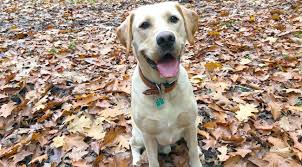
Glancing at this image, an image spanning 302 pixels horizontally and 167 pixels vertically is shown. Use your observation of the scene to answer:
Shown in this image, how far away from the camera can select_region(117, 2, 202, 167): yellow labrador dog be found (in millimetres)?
2754

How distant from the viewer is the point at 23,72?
5.34m

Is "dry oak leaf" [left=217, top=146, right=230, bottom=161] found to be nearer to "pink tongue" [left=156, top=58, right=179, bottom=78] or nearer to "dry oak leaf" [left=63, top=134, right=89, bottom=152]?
"pink tongue" [left=156, top=58, right=179, bottom=78]

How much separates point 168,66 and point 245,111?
5.00 ft

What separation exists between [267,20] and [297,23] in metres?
0.77

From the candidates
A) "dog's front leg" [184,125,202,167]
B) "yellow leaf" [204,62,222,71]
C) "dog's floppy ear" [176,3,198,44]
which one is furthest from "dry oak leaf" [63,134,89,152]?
"yellow leaf" [204,62,222,71]

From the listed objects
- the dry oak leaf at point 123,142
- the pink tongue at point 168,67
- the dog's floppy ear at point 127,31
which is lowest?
the dry oak leaf at point 123,142

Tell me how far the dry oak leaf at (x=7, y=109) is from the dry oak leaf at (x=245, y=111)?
8.93 feet

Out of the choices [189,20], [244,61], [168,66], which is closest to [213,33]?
[244,61]

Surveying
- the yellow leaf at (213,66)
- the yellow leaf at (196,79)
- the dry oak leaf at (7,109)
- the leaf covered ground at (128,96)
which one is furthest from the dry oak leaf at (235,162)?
the dry oak leaf at (7,109)

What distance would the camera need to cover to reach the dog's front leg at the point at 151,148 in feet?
10.3

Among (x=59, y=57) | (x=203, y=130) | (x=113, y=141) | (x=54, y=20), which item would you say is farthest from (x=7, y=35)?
(x=203, y=130)

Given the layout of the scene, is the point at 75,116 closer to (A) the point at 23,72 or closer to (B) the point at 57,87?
(B) the point at 57,87

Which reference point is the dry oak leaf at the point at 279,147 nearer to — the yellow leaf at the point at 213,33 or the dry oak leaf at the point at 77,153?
the dry oak leaf at the point at 77,153

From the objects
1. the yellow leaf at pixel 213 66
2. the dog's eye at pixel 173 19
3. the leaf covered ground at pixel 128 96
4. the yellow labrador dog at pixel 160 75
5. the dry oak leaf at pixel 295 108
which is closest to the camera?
the yellow labrador dog at pixel 160 75
